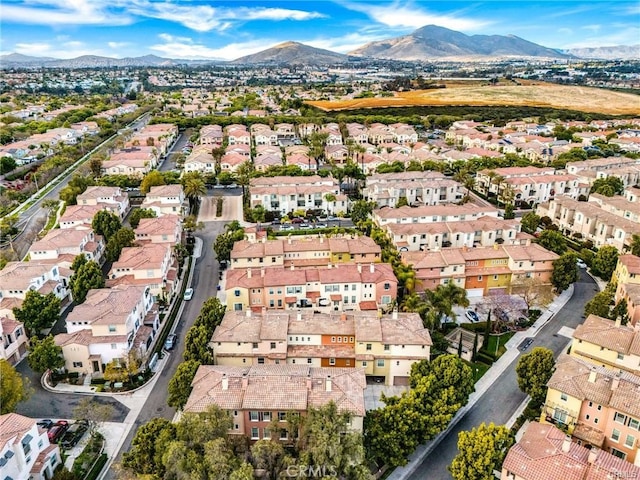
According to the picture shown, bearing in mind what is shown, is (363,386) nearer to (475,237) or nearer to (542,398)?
(542,398)

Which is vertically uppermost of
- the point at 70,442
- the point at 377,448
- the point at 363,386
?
the point at 363,386

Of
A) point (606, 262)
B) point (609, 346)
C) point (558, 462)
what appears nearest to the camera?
point (558, 462)

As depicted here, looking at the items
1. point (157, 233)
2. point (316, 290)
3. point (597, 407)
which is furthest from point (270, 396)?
point (157, 233)

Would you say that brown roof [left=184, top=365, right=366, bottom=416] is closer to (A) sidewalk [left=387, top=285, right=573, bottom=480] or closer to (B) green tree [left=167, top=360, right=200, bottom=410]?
(B) green tree [left=167, top=360, right=200, bottom=410]

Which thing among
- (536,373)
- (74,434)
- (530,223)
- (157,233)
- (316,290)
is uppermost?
(530,223)

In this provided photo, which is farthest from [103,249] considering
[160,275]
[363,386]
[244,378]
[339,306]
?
[363,386]

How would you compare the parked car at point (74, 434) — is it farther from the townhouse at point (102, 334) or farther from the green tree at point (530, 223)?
the green tree at point (530, 223)

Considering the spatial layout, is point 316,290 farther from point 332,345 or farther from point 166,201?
point 166,201
